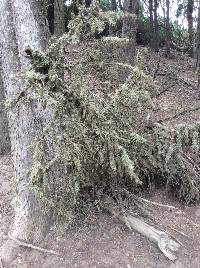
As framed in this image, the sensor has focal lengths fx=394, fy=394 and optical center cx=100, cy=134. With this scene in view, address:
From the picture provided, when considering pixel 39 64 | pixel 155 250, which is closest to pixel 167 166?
pixel 155 250

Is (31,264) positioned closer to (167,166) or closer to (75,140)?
(75,140)

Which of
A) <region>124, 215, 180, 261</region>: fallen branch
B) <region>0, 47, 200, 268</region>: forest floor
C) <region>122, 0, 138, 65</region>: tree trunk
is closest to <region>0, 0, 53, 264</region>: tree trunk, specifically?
<region>0, 47, 200, 268</region>: forest floor

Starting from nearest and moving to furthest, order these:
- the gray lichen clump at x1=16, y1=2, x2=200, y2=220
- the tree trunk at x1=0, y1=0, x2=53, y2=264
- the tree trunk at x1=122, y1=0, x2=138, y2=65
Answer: the gray lichen clump at x1=16, y1=2, x2=200, y2=220 < the tree trunk at x1=0, y1=0, x2=53, y2=264 < the tree trunk at x1=122, y1=0, x2=138, y2=65

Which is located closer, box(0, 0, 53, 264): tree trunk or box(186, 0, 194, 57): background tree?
box(0, 0, 53, 264): tree trunk

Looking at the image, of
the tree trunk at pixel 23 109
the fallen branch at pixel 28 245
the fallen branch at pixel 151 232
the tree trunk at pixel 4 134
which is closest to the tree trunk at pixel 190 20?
the tree trunk at pixel 4 134

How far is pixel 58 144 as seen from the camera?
4020mm

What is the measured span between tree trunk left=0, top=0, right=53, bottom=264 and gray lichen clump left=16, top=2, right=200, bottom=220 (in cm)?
26

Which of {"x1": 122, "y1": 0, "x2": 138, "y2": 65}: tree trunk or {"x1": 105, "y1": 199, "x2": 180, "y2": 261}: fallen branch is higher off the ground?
{"x1": 122, "y1": 0, "x2": 138, "y2": 65}: tree trunk

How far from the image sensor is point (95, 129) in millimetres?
4176

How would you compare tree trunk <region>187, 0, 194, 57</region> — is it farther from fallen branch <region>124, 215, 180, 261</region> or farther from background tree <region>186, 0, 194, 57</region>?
fallen branch <region>124, 215, 180, 261</region>

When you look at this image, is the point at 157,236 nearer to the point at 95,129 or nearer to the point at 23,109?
the point at 95,129

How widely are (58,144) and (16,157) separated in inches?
46.6

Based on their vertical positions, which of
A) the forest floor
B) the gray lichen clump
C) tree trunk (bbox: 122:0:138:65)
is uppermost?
tree trunk (bbox: 122:0:138:65)

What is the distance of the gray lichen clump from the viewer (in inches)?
155
